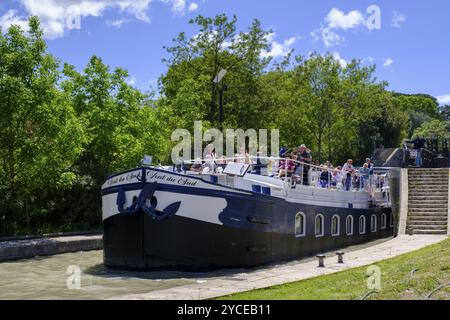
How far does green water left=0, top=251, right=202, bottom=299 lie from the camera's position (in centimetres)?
1255

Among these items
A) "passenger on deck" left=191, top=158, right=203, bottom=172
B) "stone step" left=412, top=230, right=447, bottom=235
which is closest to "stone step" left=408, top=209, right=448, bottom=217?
"stone step" left=412, top=230, right=447, bottom=235

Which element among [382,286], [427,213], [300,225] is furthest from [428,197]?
[382,286]

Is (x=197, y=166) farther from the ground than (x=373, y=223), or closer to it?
farther from the ground

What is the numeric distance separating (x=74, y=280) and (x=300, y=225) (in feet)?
25.6

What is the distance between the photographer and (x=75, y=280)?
48.7 feet

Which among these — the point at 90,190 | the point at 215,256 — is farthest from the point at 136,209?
the point at 90,190

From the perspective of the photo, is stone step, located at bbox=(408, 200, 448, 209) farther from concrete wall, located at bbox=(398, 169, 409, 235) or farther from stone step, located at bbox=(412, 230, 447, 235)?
stone step, located at bbox=(412, 230, 447, 235)

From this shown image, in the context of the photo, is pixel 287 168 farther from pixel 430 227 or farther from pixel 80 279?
pixel 430 227

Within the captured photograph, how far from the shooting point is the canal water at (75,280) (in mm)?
A: 12555

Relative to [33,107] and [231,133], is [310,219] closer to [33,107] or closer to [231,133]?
[33,107]

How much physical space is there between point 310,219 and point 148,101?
2091 centimetres

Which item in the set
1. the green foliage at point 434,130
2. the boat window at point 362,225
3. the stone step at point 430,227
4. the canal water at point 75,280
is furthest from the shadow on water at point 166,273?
the green foliage at point 434,130
